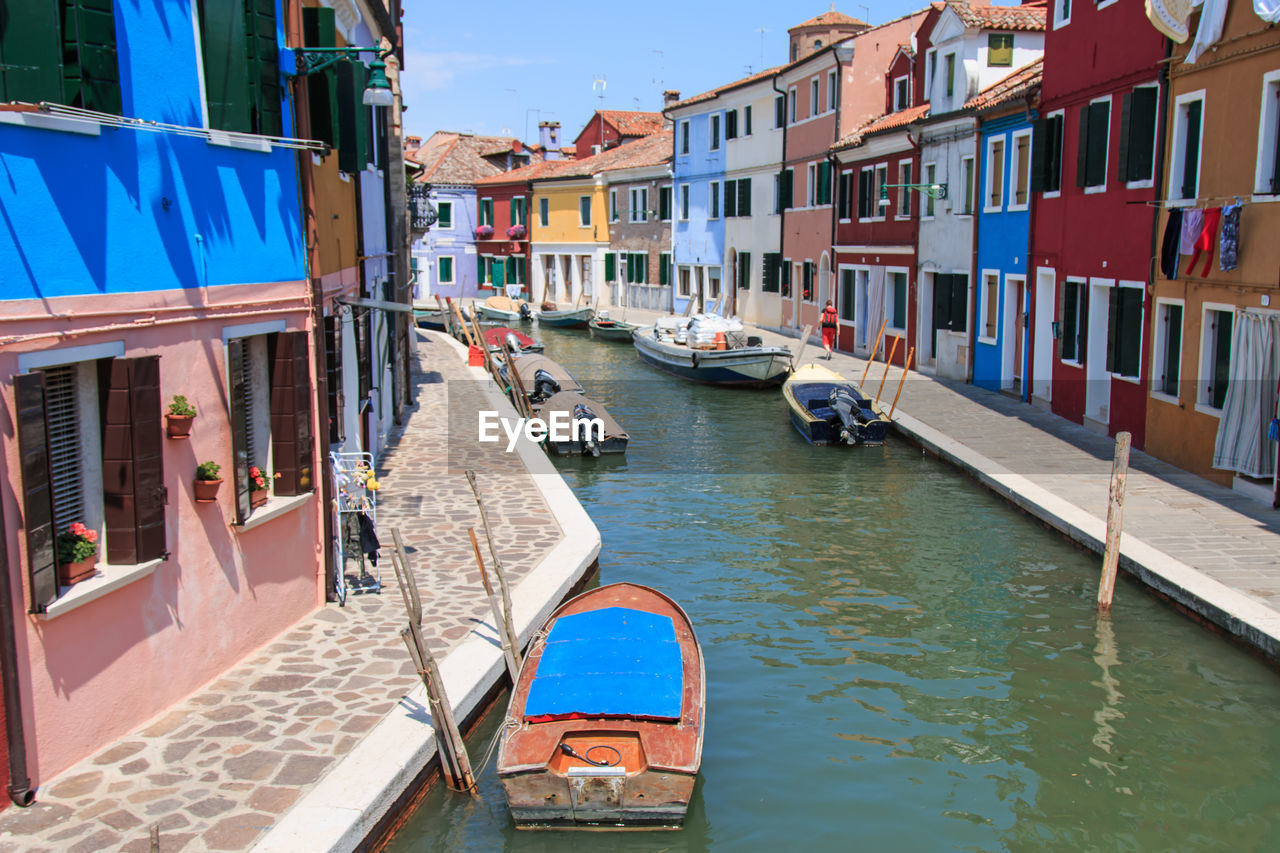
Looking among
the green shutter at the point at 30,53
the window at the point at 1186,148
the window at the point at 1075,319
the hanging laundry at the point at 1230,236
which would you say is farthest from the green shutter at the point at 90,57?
the window at the point at 1075,319

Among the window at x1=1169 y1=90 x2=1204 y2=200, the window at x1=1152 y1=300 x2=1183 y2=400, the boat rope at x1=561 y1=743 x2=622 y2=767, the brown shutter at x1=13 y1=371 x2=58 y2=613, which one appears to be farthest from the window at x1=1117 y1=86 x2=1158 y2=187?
the brown shutter at x1=13 y1=371 x2=58 y2=613

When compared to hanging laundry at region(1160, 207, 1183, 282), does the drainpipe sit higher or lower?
lower

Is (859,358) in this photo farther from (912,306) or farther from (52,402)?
(52,402)

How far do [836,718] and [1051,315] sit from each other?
14243mm

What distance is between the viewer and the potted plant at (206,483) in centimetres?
807

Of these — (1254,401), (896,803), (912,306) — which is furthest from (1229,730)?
(912,306)

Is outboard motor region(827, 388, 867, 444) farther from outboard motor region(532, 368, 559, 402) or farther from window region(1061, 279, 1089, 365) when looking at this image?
outboard motor region(532, 368, 559, 402)

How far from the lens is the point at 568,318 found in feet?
152

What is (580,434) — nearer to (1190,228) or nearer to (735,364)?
(735,364)

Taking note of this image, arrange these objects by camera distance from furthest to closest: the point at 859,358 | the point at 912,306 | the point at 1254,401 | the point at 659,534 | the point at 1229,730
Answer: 1. the point at 859,358
2. the point at 912,306
3. the point at 659,534
4. the point at 1254,401
5. the point at 1229,730

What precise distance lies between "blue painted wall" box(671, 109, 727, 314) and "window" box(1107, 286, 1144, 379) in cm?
2651

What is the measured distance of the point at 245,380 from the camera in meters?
9.16

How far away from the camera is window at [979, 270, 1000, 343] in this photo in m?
23.9

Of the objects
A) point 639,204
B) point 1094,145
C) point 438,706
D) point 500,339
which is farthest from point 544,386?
point 639,204
